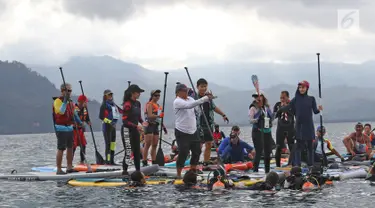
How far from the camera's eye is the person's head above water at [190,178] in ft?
50.8

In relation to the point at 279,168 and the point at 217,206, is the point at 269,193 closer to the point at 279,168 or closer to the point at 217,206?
the point at 217,206

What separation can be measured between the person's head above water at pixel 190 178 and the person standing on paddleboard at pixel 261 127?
2371 millimetres

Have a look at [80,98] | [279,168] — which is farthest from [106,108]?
[279,168]

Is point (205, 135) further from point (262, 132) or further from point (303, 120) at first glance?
point (303, 120)

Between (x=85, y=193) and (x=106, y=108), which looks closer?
(x=85, y=193)

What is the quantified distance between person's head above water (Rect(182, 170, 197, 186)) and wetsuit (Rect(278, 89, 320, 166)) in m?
3.21

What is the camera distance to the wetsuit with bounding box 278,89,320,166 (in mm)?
17078

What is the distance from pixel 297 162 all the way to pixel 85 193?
5844mm

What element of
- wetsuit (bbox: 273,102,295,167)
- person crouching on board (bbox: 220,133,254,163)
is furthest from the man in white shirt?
person crouching on board (bbox: 220,133,254,163)

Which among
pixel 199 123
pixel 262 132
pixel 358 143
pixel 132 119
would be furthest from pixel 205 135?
pixel 358 143

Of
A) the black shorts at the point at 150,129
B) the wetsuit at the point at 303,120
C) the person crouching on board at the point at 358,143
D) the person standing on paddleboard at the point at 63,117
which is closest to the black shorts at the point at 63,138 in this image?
the person standing on paddleboard at the point at 63,117

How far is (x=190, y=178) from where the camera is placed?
15.5 meters

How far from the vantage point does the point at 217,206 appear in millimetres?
12641

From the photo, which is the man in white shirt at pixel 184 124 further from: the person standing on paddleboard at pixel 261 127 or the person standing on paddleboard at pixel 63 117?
→ the person standing on paddleboard at pixel 63 117
